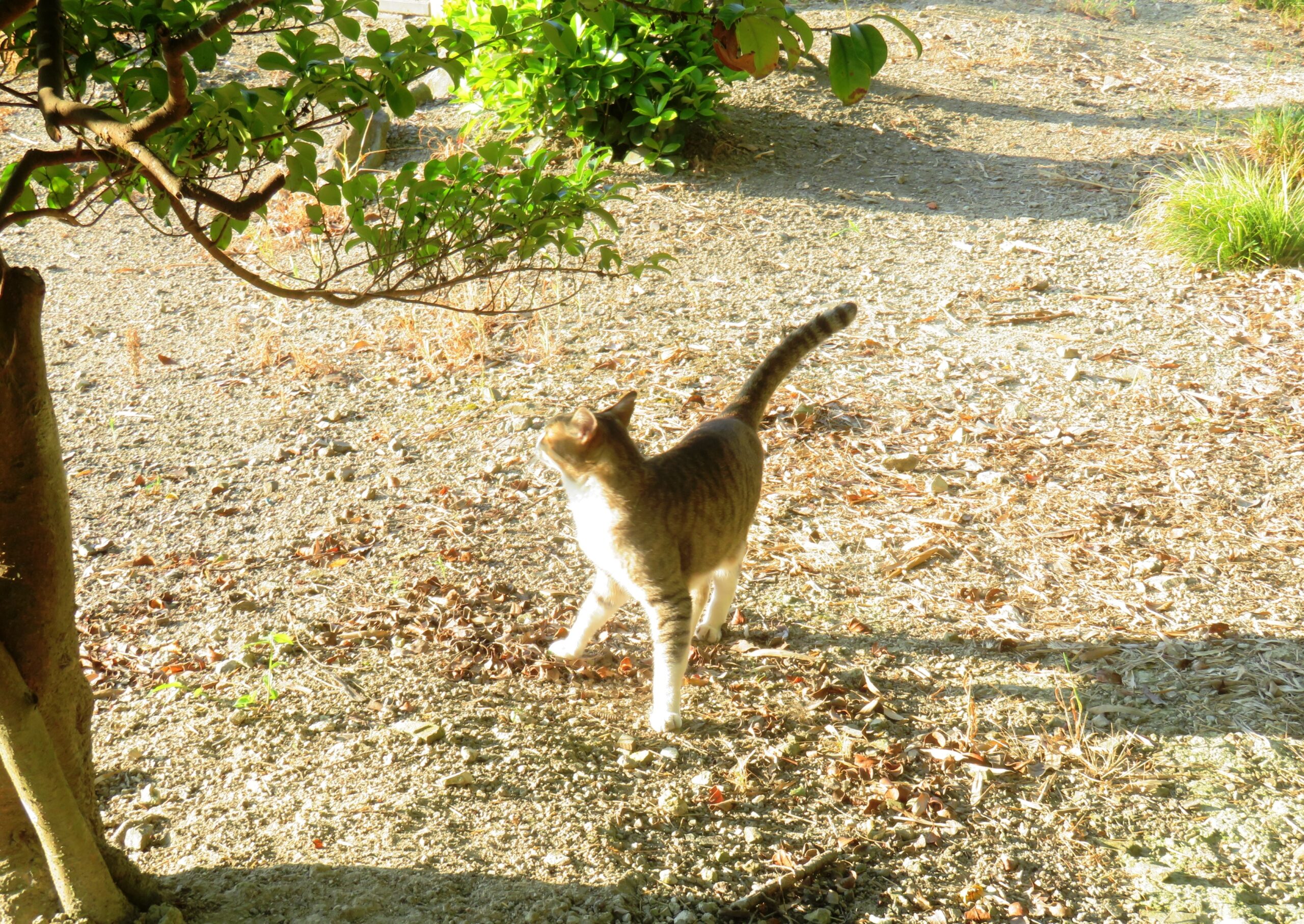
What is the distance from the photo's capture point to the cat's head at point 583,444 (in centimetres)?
310

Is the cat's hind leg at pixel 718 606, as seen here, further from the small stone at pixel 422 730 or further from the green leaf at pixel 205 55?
the green leaf at pixel 205 55

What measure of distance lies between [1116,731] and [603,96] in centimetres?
551

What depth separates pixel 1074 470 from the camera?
471cm

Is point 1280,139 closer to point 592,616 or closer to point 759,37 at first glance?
point 592,616

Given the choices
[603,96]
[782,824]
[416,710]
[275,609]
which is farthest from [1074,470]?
[603,96]

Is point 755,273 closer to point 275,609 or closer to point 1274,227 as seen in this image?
point 1274,227

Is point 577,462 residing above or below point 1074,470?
above

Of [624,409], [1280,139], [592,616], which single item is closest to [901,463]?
[624,409]

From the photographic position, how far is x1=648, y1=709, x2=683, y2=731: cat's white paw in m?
3.19

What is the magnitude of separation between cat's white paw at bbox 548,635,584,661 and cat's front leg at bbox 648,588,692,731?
0.40 meters

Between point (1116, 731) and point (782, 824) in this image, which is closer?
point (782, 824)

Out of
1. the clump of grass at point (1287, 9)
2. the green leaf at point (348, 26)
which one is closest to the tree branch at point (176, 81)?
the green leaf at point (348, 26)

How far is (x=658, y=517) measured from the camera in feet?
10.6

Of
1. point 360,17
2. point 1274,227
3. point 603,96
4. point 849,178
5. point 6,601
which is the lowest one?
point 1274,227
